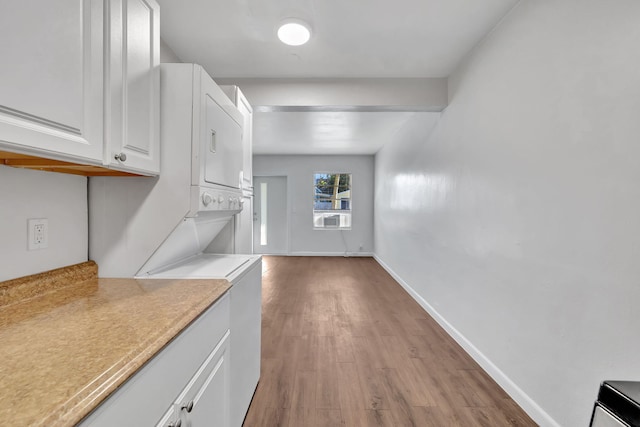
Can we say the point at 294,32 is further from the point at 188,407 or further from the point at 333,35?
the point at 188,407

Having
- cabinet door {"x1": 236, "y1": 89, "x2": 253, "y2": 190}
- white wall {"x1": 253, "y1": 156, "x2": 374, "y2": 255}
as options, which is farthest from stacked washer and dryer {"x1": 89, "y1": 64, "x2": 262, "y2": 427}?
white wall {"x1": 253, "y1": 156, "x2": 374, "y2": 255}

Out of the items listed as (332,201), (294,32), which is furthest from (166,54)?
(332,201)

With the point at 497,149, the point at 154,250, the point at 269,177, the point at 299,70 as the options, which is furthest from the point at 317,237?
the point at 154,250

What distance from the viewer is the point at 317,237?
22.5 feet

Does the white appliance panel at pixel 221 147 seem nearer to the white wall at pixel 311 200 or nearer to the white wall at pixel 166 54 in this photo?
the white wall at pixel 166 54

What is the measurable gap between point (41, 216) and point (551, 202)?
7.84 feet

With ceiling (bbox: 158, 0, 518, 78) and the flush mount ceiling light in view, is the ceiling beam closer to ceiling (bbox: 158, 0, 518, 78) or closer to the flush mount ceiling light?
ceiling (bbox: 158, 0, 518, 78)

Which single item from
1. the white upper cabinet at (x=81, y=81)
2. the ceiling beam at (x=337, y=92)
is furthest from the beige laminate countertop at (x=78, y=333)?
the ceiling beam at (x=337, y=92)

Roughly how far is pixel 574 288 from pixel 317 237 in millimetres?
5615

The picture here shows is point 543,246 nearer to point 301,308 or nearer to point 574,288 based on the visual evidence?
point 574,288

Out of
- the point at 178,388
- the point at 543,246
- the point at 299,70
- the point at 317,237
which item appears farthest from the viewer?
the point at 317,237

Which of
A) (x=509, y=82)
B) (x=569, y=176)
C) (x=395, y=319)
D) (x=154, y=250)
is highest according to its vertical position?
(x=509, y=82)

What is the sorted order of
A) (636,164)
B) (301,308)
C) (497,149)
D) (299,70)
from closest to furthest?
(636,164)
(497,149)
(299,70)
(301,308)

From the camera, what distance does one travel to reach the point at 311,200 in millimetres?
6828
